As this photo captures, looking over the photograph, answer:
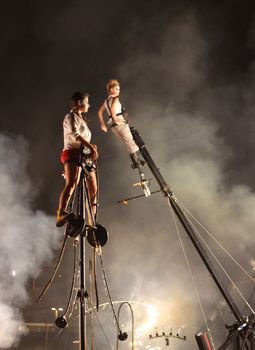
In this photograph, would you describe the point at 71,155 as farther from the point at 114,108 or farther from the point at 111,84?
the point at 111,84

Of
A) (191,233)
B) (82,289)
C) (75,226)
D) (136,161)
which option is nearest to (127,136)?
(136,161)

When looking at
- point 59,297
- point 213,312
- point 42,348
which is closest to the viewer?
point 213,312

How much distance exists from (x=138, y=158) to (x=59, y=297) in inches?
1008

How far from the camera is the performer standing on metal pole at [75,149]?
376 centimetres

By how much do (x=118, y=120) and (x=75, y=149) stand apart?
1851 mm

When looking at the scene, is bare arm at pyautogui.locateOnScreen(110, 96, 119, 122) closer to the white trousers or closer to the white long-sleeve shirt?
the white trousers

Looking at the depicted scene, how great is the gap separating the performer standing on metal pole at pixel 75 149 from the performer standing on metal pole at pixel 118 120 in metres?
1.34

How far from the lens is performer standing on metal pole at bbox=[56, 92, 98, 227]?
376cm

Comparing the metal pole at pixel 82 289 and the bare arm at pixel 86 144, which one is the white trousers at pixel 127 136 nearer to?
the bare arm at pixel 86 144

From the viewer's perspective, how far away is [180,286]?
19312 millimetres

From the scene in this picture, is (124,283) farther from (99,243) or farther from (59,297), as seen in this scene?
(99,243)

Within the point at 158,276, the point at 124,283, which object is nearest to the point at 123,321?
the point at 124,283

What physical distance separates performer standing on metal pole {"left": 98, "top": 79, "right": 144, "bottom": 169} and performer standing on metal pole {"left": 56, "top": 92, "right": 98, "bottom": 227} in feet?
4.38

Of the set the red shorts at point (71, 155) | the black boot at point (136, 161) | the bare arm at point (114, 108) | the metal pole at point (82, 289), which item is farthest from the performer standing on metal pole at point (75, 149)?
the black boot at point (136, 161)
